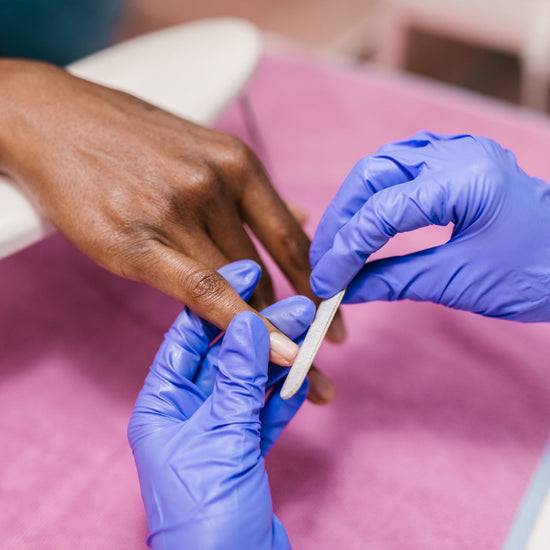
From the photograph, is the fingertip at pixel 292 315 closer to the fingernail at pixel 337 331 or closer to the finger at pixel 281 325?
the finger at pixel 281 325

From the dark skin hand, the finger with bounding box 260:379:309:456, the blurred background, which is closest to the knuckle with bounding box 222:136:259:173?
the dark skin hand

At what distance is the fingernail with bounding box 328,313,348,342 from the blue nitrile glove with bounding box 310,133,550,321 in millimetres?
74

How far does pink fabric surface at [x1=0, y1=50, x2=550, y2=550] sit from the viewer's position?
75 centimetres

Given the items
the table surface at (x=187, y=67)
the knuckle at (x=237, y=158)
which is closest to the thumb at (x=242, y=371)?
the knuckle at (x=237, y=158)

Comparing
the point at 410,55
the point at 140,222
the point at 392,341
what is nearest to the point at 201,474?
the point at 140,222

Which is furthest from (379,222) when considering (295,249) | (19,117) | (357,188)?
(19,117)

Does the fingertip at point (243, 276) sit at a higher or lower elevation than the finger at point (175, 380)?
higher

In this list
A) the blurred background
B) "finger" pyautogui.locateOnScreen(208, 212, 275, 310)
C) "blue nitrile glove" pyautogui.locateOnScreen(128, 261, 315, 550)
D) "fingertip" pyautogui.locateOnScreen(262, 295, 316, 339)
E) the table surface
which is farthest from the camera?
the blurred background

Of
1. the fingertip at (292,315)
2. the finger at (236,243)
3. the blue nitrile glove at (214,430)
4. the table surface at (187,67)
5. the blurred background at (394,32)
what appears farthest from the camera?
the blurred background at (394,32)

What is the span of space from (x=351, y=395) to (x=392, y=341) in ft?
0.44

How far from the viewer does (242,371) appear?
0.68m

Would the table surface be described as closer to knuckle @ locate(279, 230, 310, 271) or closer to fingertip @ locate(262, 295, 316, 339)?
knuckle @ locate(279, 230, 310, 271)

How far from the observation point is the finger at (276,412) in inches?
29.1

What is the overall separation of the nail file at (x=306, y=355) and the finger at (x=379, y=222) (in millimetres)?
49
